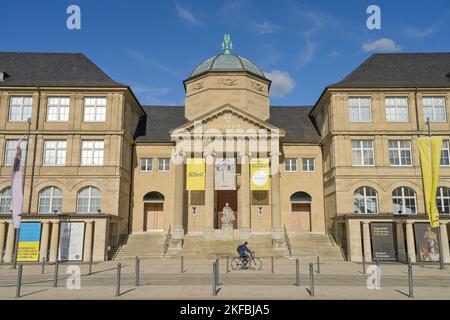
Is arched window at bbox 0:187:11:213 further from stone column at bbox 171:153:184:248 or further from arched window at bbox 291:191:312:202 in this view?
arched window at bbox 291:191:312:202

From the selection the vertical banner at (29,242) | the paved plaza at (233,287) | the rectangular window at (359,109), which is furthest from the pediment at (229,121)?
the paved plaza at (233,287)

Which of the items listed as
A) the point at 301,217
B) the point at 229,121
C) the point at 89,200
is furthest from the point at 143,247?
the point at 301,217

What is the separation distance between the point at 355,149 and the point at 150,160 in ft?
62.8

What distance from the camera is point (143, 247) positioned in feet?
100

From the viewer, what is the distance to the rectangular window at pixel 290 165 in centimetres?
3681

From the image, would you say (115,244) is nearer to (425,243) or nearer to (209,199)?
(209,199)

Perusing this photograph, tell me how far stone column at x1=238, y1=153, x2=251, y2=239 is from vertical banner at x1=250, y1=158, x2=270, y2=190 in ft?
1.43

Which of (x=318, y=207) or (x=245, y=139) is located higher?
(x=245, y=139)

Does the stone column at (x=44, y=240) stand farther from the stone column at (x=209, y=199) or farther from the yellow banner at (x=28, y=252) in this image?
the stone column at (x=209, y=199)

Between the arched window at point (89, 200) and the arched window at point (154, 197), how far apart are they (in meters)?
5.83

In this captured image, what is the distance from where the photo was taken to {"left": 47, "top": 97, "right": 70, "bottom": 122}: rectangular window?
3225cm

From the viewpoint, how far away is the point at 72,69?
3500 cm

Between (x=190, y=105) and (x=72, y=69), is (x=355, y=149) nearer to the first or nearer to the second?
(x=190, y=105)

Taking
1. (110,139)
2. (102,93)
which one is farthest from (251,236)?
(102,93)
